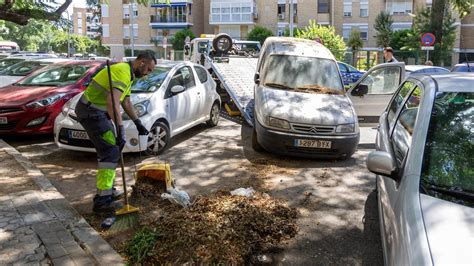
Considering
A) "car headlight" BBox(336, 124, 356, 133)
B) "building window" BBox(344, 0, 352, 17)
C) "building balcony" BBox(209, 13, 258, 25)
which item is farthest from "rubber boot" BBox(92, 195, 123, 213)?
"building balcony" BBox(209, 13, 258, 25)

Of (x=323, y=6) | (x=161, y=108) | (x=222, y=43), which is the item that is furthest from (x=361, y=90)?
(x=323, y=6)

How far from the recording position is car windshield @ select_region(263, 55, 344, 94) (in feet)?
27.2

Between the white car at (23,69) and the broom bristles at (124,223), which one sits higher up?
the white car at (23,69)

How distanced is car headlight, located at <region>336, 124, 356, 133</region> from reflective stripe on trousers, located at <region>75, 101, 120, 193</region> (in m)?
3.66

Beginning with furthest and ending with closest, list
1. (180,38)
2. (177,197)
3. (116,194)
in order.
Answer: (180,38) → (116,194) → (177,197)

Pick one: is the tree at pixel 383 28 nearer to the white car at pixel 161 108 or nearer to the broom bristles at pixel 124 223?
the white car at pixel 161 108

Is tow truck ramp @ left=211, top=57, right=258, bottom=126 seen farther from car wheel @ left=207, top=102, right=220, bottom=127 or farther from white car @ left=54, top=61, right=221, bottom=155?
white car @ left=54, top=61, right=221, bottom=155

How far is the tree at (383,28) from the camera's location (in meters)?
42.2

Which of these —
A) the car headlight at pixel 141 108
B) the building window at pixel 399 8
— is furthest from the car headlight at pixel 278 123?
the building window at pixel 399 8

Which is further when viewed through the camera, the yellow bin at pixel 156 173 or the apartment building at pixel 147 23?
the apartment building at pixel 147 23

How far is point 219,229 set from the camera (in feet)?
13.5

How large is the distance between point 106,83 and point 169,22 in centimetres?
5156

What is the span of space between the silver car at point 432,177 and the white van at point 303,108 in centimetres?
295

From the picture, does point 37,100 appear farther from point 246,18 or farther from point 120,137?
point 246,18
